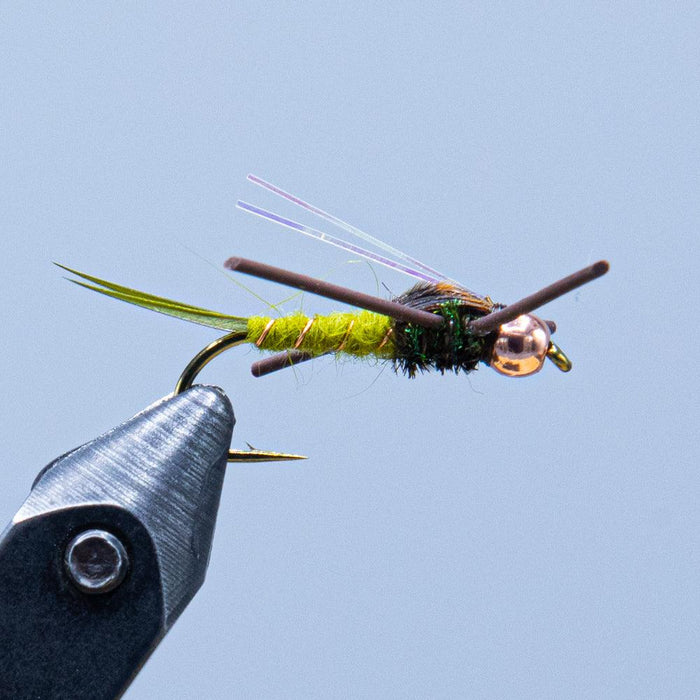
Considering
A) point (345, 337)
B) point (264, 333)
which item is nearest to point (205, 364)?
point (264, 333)

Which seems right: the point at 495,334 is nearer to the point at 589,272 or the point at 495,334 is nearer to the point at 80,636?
the point at 589,272

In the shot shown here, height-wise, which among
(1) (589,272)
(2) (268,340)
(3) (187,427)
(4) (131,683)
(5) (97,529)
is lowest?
(4) (131,683)

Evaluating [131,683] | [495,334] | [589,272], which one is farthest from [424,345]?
[131,683]

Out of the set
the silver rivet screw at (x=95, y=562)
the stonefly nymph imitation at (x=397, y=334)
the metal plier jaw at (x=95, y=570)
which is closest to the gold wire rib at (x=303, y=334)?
the stonefly nymph imitation at (x=397, y=334)

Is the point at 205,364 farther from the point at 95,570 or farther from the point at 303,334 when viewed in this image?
the point at 95,570

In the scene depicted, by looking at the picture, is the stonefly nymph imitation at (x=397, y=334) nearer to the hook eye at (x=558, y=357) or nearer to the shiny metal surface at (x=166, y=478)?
the hook eye at (x=558, y=357)

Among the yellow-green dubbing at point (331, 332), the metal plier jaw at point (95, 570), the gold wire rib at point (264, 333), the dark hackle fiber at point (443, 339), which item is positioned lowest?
the metal plier jaw at point (95, 570)
